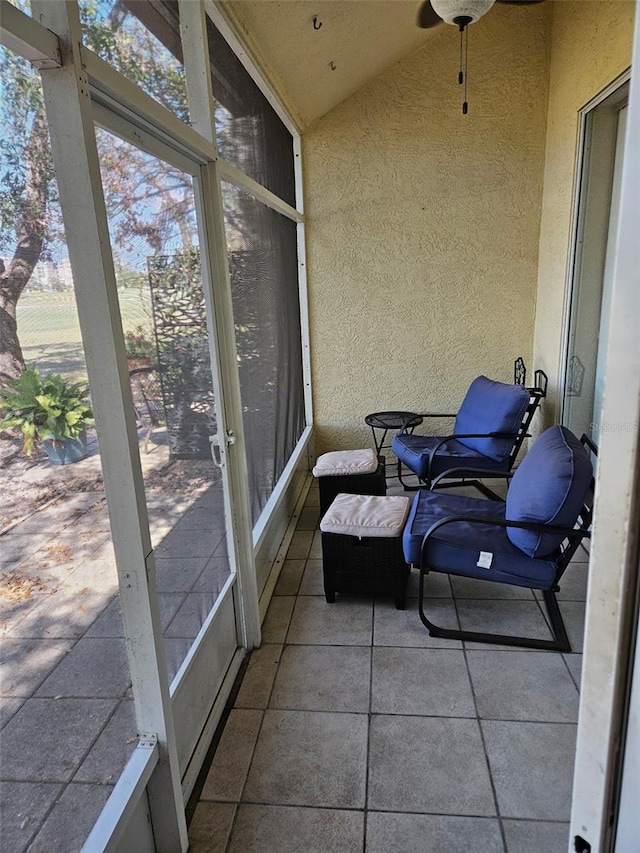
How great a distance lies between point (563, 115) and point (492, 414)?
1981mm

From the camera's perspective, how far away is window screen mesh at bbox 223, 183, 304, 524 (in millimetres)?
2506

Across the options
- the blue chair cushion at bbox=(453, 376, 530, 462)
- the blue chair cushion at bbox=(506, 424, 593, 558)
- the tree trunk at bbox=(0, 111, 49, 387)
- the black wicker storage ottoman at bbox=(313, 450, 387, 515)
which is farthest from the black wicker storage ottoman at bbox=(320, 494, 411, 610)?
the tree trunk at bbox=(0, 111, 49, 387)

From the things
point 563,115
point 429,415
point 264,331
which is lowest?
point 429,415

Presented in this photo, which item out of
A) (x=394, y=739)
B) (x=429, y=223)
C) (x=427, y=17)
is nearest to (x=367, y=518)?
(x=394, y=739)

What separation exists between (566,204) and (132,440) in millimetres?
3305

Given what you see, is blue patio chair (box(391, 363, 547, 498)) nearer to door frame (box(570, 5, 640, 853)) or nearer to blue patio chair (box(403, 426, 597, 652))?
blue patio chair (box(403, 426, 597, 652))

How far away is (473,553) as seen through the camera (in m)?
2.35

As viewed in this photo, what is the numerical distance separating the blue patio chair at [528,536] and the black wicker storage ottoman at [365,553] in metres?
0.11

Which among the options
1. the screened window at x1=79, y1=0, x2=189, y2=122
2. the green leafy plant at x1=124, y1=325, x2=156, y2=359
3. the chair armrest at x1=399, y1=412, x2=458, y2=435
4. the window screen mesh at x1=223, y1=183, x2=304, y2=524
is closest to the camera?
the screened window at x1=79, y1=0, x2=189, y2=122

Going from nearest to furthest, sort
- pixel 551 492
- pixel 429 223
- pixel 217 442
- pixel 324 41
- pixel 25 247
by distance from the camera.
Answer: pixel 25 247 → pixel 217 442 → pixel 551 492 → pixel 324 41 → pixel 429 223

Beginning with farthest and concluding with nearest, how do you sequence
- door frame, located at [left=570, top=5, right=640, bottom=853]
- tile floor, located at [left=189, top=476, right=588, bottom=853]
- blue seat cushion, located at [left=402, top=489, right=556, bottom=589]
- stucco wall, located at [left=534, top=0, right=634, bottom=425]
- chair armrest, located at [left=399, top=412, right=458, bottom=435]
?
chair armrest, located at [left=399, top=412, right=458, bottom=435]
stucco wall, located at [left=534, top=0, right=634, bottom=425]
blue seat cushion, located at [left=402, top=489, right=556, bottom=589]
tile floor, located at [left=189, top=476, right=588, bottom=853]
door frame, located at [left=570, top=5, right=640, bottom=853]

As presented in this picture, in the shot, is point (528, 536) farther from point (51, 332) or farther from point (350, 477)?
point (51, 332)

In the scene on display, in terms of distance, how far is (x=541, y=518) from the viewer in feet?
7.32

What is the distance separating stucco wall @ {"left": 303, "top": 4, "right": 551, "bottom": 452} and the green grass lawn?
135 inches
